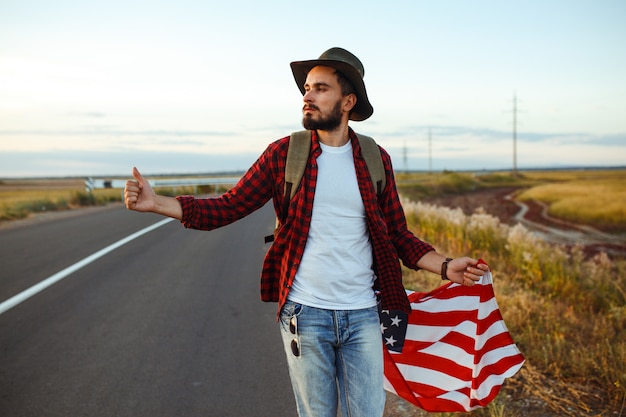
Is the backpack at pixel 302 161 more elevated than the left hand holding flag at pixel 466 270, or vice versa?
the backpack at pixel 302 161

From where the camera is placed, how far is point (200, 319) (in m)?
6.40

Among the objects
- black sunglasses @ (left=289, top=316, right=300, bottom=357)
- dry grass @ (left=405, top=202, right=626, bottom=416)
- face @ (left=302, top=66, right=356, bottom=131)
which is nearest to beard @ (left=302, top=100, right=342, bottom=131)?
face @ (left=302, top=66, right=356, bottom=131)

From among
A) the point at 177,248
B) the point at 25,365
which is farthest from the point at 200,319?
the point at 177,248

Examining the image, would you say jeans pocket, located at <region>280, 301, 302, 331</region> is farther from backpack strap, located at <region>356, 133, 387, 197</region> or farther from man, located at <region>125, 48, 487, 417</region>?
backpack strap, located at <region>356, 133, 387, 197</region>

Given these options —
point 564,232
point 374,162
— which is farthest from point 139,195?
point 564,232

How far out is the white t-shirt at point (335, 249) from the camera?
9.10 feet

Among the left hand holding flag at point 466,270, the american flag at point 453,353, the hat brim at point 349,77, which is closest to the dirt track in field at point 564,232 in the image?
the american flag at point 453,353

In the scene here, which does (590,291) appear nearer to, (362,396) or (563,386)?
(563,386)

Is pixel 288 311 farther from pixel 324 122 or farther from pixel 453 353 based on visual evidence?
pixel 453 353

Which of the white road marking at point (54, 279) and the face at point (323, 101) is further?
the white road marking at point (54, 279)

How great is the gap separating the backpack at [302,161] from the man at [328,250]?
38 millimetres

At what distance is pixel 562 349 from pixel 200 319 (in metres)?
3.79

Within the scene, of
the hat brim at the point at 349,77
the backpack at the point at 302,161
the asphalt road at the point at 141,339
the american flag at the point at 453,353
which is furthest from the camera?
the asphalt road at the point at 141,339

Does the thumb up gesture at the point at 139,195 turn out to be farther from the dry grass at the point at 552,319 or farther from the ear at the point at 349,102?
the dry grass at the point at 552,319
